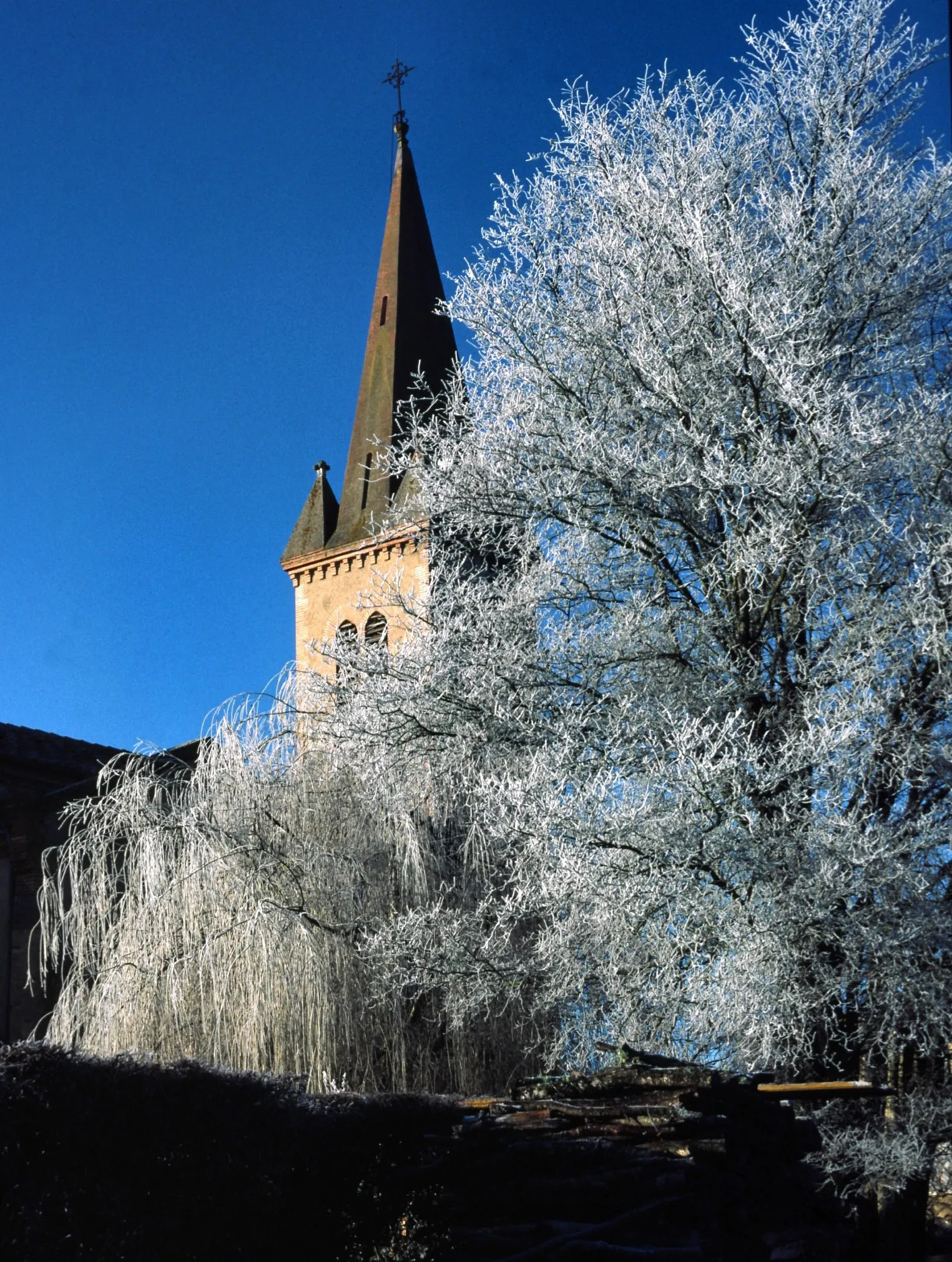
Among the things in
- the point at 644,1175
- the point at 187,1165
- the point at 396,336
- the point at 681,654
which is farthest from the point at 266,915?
the point at 396,336

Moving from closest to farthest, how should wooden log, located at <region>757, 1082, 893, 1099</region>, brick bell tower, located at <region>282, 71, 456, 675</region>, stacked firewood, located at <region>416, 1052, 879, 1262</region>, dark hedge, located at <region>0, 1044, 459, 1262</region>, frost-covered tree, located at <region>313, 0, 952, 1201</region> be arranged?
1. dark hedge, located at <region>0, 1044, 459, 1262</region>
2. stacked firewood, located at <region>416, 1052, 879, 1262</region>
3. wooden log, located at <region>757, 1082, 893, 1099</region>
4. frost-covered tree, located at <region>313, 0, 952, 1201</region>
5. brick bell tower, located at <region>282, 71, 456, 675</region>

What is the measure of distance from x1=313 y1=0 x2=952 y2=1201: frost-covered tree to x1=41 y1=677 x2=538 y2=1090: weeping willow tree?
0.76m

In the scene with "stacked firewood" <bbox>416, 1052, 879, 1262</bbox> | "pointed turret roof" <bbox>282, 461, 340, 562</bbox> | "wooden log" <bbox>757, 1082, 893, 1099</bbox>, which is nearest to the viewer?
"stacked firewood" <bbox>416, 1052, 879, 1262</bbox>

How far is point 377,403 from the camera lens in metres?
37.2

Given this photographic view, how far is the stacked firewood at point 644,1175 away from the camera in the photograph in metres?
6.75

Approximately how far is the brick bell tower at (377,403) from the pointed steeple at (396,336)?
36 millimetres

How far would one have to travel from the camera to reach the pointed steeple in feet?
122

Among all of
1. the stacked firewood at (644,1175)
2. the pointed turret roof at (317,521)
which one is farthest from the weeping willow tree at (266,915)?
the pointed turret roof at (317,521)

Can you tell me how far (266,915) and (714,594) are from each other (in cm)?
540

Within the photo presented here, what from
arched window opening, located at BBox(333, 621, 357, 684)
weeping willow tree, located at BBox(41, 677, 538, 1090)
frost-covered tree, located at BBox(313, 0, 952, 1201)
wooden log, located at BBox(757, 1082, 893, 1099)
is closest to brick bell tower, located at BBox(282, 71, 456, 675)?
weeping willow tree, located at BBox(41, 677, 538, 1090)

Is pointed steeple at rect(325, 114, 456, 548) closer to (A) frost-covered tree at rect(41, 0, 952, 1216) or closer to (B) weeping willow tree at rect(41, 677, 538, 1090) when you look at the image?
(B) weeping willow tree at rect(41, 677, 538, 1090)

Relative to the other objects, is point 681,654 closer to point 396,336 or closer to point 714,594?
point 714,594

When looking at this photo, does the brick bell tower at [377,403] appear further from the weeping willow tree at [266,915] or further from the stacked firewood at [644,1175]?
the stacked firewood at [644,1175]

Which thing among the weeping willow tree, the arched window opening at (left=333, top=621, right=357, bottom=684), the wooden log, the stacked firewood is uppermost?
the arched window opening at (left=333, top=621, right=357, bottom=684)
